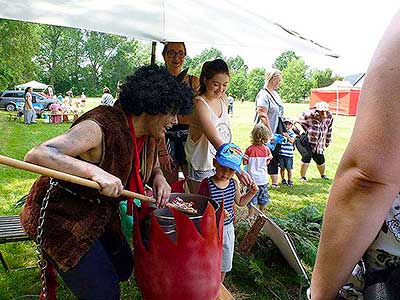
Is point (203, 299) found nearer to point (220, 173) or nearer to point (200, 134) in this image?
point (220, 173)

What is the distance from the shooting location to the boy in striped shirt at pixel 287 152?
5867mm

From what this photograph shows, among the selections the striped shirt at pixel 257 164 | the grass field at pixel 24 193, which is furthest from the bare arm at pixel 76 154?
the striped shirt at pixel 257 164

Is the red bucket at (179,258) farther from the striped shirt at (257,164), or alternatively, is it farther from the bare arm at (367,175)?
the striped shirt at (257,164)

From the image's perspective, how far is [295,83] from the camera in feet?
156

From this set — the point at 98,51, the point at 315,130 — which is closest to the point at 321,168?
the point at 315,130

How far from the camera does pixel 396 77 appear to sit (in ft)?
2.41

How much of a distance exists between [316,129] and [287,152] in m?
0.80

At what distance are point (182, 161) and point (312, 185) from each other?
12.9 feet

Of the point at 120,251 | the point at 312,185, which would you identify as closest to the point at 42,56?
Answer: the point at 312,185

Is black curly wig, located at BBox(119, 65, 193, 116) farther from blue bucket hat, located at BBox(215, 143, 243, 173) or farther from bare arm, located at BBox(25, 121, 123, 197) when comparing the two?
blue bucket hat, located at BBox(215, 143, 243, 173)

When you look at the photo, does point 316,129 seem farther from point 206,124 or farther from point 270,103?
point 206,124

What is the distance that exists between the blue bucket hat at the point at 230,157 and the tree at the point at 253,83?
44.7 metres

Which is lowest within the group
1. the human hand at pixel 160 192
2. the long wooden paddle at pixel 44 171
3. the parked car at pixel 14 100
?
the parked car at pixel 14 100

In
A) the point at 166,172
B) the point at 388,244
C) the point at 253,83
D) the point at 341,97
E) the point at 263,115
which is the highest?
the point at 388,244
